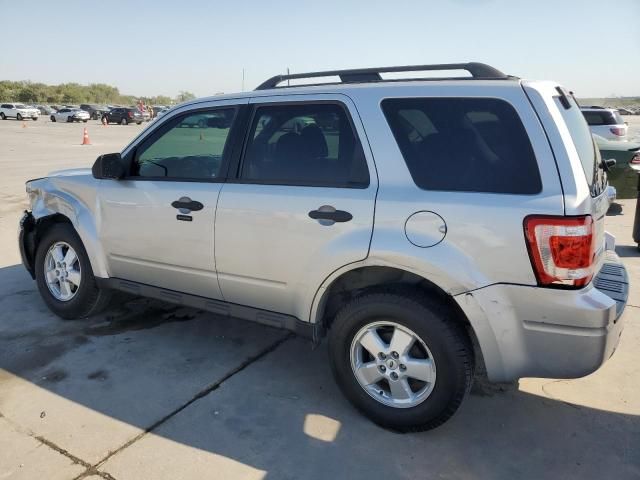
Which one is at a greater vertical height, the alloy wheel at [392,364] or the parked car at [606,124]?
the parked car at [606,124]

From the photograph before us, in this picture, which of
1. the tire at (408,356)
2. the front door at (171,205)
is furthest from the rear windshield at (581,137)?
the front door at (171,205)

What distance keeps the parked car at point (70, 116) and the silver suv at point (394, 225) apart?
1911 inches

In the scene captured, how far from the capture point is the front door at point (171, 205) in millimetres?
3459

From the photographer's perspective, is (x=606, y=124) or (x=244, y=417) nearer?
(x=244, y=417)

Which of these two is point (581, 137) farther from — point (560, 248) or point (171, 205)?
point (171, 205)

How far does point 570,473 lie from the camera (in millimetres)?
2600

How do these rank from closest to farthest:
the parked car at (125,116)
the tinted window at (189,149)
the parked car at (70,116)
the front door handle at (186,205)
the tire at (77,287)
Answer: the front door handle at (186,205) < the tinted window at (189,149) < the tire at (77,287) < the parked car at (125,116) < the parked car at (70,116)

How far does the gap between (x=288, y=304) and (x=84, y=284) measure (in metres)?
1.97

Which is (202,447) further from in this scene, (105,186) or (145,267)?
(105,186)

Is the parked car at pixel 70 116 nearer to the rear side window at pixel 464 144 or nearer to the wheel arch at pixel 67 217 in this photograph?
the wheel arch at pixel 67 217

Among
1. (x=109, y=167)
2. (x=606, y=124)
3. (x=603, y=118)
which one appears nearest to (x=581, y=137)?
(x=109, y=167)

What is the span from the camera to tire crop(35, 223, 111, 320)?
4.21 m

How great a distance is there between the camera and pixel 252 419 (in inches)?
120

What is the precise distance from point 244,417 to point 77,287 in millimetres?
2093
